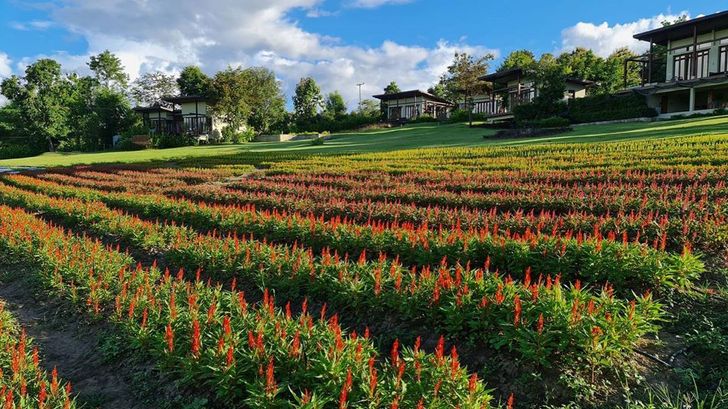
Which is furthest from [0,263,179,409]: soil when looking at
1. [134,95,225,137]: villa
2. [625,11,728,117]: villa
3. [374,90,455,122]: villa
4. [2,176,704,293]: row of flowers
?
[374,90,455,122]: villa

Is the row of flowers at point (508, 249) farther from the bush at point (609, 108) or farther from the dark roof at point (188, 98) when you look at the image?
the dark roof at point (188, 98)

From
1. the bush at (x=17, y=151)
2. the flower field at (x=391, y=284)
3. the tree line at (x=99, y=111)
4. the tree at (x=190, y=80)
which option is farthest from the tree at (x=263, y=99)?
the flower field at (x=391, y=284)

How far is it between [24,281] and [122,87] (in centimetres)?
7567

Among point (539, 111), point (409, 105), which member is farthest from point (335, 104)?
point (539, 111)

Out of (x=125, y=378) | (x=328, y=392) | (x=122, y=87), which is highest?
(x=122, y=87)

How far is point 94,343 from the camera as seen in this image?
4.89m

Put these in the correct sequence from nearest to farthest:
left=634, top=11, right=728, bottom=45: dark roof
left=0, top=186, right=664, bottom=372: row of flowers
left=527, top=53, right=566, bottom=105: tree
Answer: left=0, top=186, right=664, bottom=372: row of flowers, left=634, top=11, right=728, bottom=45: dark roof, left=527, top=53, right=566, bottom=105: tree

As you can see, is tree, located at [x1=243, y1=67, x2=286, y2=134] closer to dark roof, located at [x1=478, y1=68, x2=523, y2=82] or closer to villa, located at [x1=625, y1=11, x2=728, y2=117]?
dark roof, located at [x1=478, y1=68, x2=523, y2=82]

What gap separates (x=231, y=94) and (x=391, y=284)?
53.7m

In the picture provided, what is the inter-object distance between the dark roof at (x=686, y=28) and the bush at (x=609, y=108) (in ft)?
12.9

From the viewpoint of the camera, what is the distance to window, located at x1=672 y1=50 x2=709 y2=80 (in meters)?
30.4

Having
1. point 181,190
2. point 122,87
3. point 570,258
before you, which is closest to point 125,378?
point 570,258

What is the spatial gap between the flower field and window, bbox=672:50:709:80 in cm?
2445

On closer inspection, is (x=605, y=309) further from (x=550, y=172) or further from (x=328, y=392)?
(x=550, y=172)
